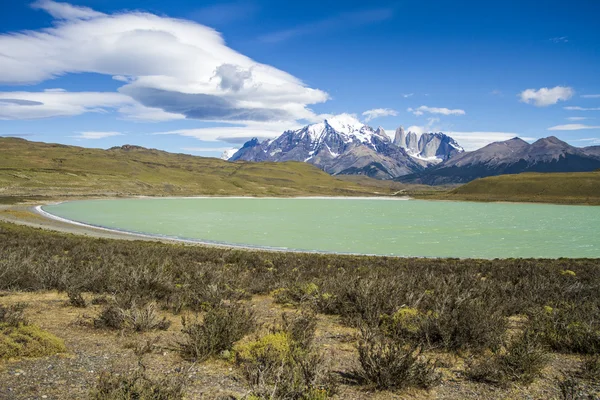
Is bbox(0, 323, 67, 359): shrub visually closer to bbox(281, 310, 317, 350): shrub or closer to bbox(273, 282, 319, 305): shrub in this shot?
bbox(281, 310, 317, 350): shrub

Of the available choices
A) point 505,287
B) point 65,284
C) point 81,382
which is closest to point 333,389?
point 81,382

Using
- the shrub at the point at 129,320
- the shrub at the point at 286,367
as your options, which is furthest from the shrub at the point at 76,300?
the shrub at the point at 286,367

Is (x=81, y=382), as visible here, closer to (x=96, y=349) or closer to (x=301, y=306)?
(x=96, y=349)

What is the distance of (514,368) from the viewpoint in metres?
6.78

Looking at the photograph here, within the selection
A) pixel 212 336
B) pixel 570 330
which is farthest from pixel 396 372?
pixel 570 330

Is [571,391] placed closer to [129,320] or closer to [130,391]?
[130,391]

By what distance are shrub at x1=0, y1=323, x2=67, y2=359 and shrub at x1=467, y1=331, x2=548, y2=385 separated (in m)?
7.56

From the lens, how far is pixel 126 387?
16.4 feet

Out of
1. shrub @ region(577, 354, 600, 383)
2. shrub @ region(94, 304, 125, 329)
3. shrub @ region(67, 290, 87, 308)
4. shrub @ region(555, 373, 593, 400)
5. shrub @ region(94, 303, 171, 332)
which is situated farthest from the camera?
shrub @ region(67, 290, 87, 308)

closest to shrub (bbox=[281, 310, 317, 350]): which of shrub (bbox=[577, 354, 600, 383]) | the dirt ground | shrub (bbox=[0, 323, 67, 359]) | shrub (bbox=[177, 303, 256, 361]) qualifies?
the dirt ground

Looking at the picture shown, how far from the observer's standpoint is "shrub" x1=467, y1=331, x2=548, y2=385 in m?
6.59

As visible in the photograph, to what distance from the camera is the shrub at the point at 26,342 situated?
6.81 meters

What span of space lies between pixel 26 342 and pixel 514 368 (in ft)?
28.6

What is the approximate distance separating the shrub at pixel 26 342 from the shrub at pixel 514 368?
7.56 metres
